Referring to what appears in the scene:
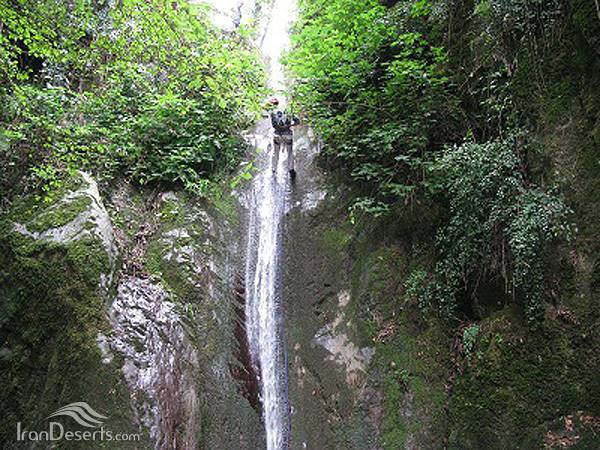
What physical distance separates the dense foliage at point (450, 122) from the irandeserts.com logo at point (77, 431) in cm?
436

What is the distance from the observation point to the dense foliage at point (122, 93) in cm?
498

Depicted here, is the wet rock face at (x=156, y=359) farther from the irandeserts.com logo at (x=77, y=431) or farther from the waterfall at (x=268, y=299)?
the waterfall at (x=268, y=299)

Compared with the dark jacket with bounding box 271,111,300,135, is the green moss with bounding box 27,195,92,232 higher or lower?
lower

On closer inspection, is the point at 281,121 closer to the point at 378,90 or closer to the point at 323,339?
the point at 378,90

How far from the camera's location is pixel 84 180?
18.9 feet

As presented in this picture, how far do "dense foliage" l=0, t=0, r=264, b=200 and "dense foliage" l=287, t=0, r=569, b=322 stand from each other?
1.89m

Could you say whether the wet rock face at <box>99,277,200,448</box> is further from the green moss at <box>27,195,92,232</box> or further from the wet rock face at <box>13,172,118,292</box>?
the green moss at <box>27,195,92,232</box>

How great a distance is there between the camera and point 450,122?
5.48m

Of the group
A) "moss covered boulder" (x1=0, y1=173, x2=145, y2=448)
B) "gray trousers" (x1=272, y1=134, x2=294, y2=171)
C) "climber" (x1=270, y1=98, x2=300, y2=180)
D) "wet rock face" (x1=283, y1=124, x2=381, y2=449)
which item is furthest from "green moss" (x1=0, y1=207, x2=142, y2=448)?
"climber" (x1=270, y1=98, x2=300, y2=180)

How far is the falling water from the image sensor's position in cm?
605

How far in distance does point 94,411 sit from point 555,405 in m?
5.08

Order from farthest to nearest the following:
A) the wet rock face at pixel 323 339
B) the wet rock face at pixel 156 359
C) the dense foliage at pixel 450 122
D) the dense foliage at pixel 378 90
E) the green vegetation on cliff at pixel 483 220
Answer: the dense foliage at pixel 378 90 < the wet rock face at pixel 323 339 < the wet rock face at pixel 156 359 < the dense foliage at pixel 450 122 < the green vegetation on cliff at pixel 483 220

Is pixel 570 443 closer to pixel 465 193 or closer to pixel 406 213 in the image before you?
pixel 465 193

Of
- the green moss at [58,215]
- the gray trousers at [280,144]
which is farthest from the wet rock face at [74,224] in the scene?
the gray trousers at [280,144]
